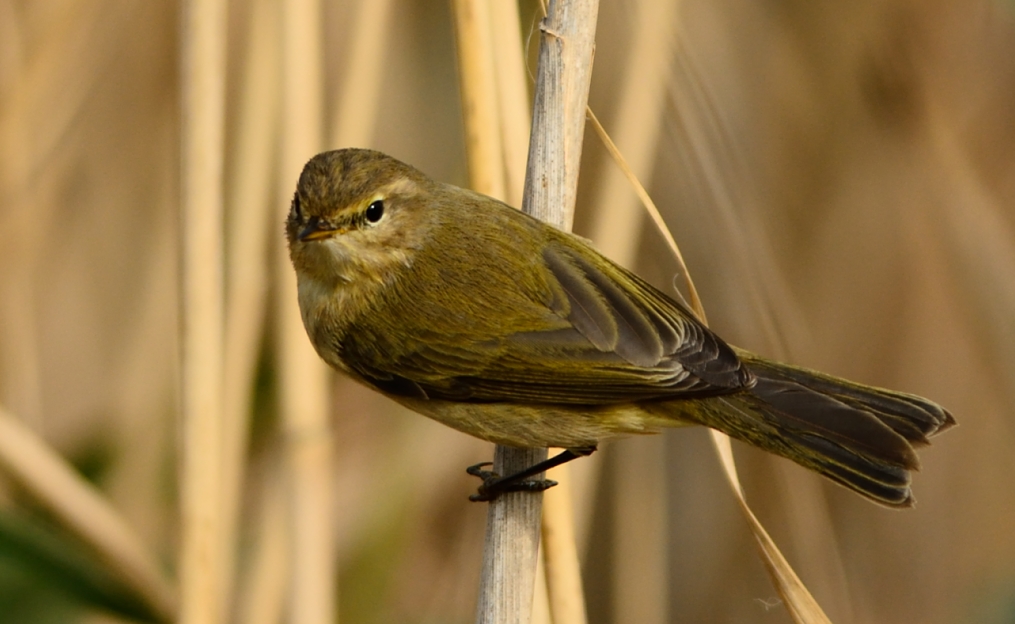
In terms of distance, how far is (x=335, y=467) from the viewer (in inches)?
143

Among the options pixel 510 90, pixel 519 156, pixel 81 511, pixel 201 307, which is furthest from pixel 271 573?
pixel 510 90

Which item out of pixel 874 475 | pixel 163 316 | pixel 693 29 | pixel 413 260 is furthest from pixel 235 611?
pixel 693 29

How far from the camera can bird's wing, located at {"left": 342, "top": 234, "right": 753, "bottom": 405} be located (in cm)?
214

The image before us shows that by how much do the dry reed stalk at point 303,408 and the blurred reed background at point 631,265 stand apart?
0.31ft

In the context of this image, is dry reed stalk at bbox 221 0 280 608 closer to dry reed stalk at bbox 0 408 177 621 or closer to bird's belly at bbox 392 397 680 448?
dry reed stalk at bbox 0 408 177 621

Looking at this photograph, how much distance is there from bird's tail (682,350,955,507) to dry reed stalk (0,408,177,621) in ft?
4.99

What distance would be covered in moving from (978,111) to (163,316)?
2.61 meters

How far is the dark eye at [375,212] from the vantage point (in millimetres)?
2369

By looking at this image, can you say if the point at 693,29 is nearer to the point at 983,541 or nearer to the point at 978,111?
the point at 978,111

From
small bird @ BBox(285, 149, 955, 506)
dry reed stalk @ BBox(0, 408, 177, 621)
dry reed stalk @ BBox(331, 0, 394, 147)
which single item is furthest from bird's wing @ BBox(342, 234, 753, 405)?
dry reed stalk @ BBox(0, 408, 177, 621)

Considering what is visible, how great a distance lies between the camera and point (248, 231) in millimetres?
2607

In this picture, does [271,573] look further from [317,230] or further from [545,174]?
[545,174]

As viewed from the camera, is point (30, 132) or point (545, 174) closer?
point (545, 174)

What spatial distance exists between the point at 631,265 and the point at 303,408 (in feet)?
4.10
